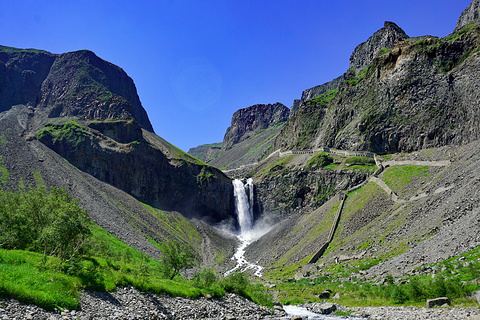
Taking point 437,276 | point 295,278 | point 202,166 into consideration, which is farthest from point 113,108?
point 437,276

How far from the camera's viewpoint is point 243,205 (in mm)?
141375

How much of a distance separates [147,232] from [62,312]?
3025 inches

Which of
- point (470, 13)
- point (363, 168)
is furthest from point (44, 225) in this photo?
point (470, 13)

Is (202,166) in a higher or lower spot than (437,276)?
higher

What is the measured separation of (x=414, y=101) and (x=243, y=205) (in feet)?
271

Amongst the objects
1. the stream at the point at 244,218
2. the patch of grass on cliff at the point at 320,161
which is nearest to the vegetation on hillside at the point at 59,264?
the stream at the point at 244,218

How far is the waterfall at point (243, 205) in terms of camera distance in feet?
442

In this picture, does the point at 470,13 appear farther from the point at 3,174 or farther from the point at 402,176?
the point at 3,174

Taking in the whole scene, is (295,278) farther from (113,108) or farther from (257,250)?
(113,108)

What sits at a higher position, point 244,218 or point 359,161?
point 359,161

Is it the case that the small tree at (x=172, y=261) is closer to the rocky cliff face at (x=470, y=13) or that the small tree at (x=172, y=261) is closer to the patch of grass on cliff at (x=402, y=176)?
the patch of grass on cliff at (x=402, y=176)

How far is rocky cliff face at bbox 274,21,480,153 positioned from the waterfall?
43698 mm

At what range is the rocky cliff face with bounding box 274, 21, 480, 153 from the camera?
9606cm

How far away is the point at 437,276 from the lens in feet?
102
